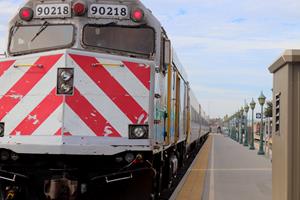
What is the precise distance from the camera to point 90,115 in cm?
689

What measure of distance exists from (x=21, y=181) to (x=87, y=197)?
3.22 ft

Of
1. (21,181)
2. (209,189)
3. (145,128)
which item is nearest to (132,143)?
(145,128)

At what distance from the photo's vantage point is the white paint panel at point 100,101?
6.90 m

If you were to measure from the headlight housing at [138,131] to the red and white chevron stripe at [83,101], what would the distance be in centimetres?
7

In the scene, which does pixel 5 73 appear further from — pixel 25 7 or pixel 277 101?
pixel 277 101

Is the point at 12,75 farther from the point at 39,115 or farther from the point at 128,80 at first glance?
the point at 128,80

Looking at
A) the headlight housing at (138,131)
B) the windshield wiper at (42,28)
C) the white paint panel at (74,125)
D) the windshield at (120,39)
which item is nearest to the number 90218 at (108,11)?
the windshield at (120,39)

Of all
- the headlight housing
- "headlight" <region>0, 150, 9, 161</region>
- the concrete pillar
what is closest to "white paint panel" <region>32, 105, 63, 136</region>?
"headlight" <region>0, 150, 9, 161</region>

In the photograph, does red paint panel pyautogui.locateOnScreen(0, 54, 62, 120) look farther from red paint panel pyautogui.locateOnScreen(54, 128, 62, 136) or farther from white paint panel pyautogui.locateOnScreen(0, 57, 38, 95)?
red paint panel pyautogui.locateOnScreen(54, 128, 62, 136)

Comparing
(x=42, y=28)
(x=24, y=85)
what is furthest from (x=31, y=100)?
(x=42, y=28)

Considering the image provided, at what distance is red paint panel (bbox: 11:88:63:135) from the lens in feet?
22.6

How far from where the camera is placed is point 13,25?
7805 millimetres

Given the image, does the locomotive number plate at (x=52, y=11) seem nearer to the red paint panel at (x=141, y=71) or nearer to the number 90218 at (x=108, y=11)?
the number 90218 at (x=108, y=11)

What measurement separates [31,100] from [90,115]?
90 cm
